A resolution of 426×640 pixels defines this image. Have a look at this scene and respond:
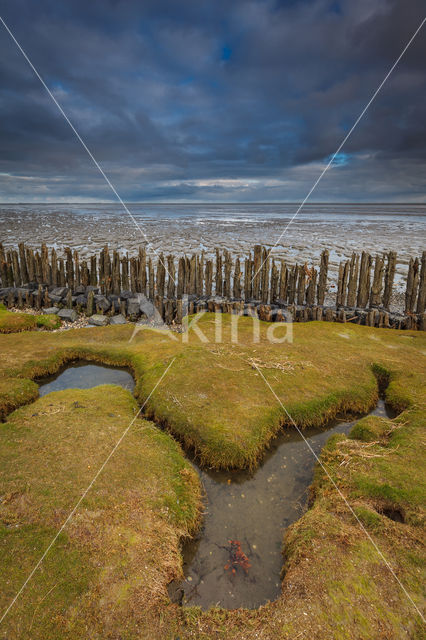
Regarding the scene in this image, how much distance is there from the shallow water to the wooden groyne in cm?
422

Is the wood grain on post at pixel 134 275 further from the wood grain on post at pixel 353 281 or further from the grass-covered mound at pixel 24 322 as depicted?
the wood grain on post at pixel 353 281

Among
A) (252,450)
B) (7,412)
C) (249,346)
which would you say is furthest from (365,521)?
(7,412)

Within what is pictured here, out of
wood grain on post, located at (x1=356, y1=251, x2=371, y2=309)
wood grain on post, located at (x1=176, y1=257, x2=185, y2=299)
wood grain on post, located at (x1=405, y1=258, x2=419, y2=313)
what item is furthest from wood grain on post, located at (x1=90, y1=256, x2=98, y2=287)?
wood grain on post, located at (x1=405, y1=258, x2=419, y2=313)

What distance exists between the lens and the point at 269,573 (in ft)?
11.5

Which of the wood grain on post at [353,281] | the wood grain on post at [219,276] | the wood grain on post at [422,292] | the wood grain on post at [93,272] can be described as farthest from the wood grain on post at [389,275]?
the wood grain on post at [93,272]

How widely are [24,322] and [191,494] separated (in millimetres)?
8704

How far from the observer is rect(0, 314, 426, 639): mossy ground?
280 centimetres

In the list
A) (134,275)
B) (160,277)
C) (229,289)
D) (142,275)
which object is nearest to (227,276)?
(229,289)

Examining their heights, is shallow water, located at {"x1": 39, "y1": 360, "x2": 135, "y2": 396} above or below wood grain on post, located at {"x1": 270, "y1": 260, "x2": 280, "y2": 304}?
below

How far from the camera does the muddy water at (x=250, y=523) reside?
10.9 feet

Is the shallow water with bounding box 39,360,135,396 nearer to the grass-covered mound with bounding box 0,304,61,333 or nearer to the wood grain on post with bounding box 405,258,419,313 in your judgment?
the grass-covered mound with bounding box 0,304,61,333

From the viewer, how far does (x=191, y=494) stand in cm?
422

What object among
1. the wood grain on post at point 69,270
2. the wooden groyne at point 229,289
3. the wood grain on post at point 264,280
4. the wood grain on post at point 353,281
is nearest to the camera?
the wooden groyne at point 229,289

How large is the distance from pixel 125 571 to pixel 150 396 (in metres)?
3.26
